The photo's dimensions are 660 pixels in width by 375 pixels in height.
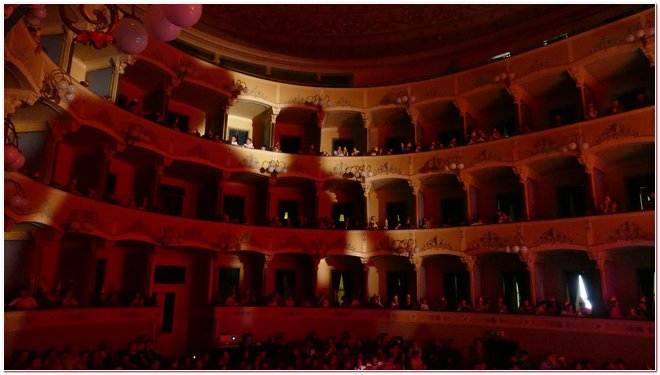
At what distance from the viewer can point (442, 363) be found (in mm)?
18609

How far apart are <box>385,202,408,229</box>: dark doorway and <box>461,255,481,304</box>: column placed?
14.4ft

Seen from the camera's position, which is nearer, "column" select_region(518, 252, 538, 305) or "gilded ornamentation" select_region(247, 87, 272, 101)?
"column" select_region(518, 252, 538, 305)

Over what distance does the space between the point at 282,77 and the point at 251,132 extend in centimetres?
347

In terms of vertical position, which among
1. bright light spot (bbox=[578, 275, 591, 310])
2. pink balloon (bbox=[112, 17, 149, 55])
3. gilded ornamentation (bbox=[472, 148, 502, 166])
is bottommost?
bright light spot (bbox=[578, 275, 591, 310])

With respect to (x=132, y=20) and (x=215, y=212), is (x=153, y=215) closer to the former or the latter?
(x=215, y=212)

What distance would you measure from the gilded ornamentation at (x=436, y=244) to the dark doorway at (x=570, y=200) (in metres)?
4.78

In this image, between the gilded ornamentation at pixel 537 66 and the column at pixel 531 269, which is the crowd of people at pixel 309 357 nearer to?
the column at pixel 531 269

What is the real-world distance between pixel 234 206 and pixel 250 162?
9.21 feet

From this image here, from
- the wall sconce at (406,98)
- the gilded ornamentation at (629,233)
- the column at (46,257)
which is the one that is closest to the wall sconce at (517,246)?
the gilded ornamentation at (629,233)

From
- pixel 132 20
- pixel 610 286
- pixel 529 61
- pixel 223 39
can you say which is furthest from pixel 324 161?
pixel 132 20

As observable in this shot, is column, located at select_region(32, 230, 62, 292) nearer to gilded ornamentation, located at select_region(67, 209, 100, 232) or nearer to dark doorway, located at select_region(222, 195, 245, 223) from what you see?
gilded ornamentation, located at select_region(67, 209, 100, 232)

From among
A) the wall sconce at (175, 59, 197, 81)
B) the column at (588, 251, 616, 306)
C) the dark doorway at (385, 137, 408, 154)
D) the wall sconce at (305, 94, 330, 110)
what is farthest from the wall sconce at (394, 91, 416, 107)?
the column at (588, 251, 616, 306)

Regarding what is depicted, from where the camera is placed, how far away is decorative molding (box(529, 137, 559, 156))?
750 inches

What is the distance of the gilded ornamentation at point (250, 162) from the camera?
71.7ft
